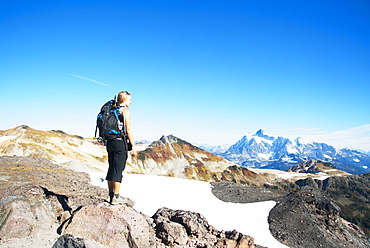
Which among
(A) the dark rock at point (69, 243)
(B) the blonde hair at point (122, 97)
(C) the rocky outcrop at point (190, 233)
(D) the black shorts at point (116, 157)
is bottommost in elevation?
(C) the rocky outcrop at point (190, 233)

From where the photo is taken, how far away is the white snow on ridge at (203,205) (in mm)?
14758

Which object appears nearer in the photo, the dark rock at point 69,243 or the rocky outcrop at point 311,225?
the dark rock at point 69,243

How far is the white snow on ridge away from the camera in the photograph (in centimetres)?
1476

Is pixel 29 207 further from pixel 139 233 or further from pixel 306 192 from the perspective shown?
pixel 306 192

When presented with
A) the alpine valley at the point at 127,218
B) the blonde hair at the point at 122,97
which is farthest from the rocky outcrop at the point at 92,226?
the blonde hair at the point at 122,97

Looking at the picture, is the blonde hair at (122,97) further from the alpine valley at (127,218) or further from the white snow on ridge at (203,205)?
the white snow on ridge at (203,205)

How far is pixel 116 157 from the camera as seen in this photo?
24.8ft

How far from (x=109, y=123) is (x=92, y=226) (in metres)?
3.25

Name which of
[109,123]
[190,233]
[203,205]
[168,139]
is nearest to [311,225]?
[203,205]

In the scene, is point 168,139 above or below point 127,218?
above

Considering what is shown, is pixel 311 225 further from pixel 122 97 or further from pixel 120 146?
pixel 122 97

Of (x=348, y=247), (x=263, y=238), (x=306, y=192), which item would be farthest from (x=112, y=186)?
(x=306, y=192)

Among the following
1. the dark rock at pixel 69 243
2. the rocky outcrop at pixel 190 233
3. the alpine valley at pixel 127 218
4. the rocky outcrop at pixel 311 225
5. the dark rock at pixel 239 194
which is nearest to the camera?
the dark rock at pixel 69 243

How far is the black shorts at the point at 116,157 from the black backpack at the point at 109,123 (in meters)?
0.22
